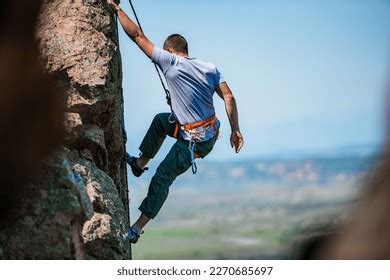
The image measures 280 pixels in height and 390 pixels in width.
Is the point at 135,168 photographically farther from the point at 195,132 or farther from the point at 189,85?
the point at 189,85

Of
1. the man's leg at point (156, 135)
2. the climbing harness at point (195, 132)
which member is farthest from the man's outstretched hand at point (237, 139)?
the man's leg at point (156, 135)

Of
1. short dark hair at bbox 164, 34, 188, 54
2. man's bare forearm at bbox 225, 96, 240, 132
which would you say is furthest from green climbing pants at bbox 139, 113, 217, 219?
short dark hair at bbox 164, 34, 188, 54

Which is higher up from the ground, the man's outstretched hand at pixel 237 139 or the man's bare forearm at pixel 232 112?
the man's bare forearm at pixel 232 112

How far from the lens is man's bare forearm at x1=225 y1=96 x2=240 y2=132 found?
645 cm

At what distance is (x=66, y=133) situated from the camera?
5883 mm

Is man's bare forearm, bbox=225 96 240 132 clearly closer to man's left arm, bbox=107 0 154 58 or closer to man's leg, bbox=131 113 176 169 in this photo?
man's leg, bbox=131 113 176 169

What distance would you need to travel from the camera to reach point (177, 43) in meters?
6.46

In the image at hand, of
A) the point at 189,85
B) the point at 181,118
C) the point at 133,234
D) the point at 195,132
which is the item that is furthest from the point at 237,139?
the point at 133,234

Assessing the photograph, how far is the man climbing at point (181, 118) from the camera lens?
6.37 m

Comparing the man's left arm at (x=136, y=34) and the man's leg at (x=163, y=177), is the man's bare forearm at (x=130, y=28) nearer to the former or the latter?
the man's left arm at (x=136, y=34)

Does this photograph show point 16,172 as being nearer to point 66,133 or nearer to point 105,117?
point 66,133
